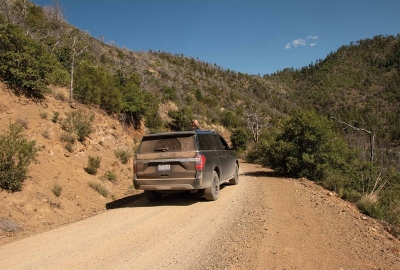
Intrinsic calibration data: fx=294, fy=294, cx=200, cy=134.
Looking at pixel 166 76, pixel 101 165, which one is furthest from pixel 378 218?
pixel 166 76

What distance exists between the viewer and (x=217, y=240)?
5.36 meters

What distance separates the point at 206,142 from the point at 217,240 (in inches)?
149

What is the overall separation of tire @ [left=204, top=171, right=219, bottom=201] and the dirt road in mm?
291

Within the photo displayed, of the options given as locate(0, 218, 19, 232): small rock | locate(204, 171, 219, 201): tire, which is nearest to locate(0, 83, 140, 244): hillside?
locate(0, 218, 19, 232): small rock

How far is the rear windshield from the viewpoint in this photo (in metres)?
8.03

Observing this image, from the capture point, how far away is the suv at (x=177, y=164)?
7727mm

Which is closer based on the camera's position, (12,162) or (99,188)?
(12,162)

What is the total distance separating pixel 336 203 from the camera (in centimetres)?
811

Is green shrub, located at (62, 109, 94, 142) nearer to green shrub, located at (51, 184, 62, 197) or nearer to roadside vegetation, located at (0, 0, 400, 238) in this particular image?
roadside vegetation, located at (0, 0, 400, 238)

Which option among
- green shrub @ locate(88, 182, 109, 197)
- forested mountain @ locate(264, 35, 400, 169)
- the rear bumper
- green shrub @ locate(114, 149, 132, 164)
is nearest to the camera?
the rear bumper

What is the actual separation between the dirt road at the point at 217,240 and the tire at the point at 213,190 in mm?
291

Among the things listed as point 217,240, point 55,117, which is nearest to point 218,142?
point 217,240

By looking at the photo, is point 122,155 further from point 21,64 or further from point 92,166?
point 21,64

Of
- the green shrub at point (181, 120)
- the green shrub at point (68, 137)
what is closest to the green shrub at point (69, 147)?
the green shrub at point (68, 137)
